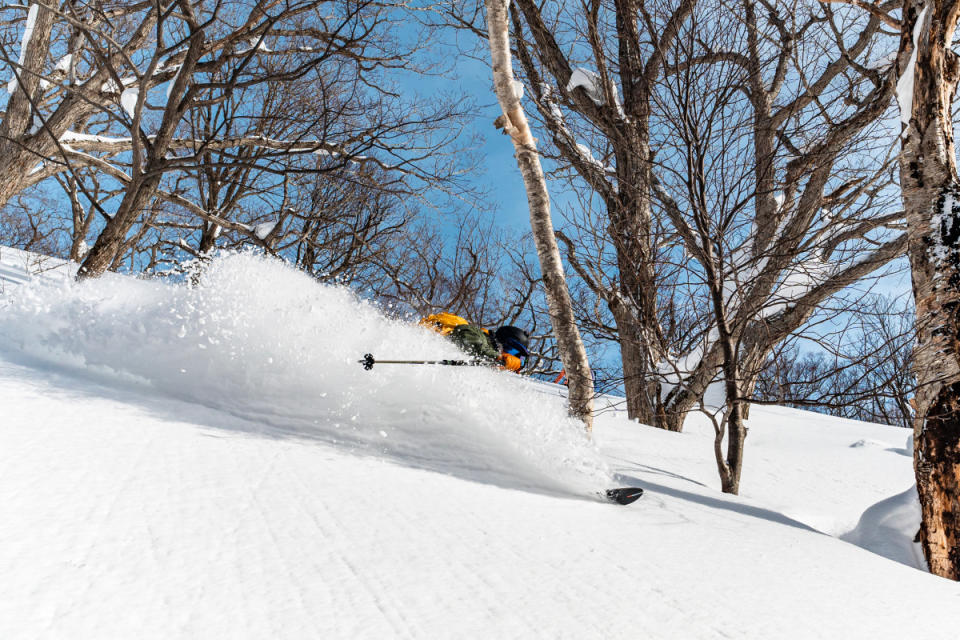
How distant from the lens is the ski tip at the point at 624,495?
222 centimetres

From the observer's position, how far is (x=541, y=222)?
3.78 m

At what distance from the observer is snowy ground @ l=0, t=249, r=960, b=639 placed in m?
1.09

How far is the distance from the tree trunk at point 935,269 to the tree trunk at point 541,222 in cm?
184

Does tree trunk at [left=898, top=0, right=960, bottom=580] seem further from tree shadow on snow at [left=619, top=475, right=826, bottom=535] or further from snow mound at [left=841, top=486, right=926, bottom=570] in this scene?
tree shadow on snow at [left=619, top=475, right=826, bottom=535]

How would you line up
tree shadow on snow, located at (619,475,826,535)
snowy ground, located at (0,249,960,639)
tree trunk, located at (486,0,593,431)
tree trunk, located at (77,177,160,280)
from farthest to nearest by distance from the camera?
tree trunk, located at (77,177,160,280) < tree trunk, located at (486,0,593,431) < tree shadow on snow, located at (619,475,826,535) < snowy ground, located at (0,249,960,639)

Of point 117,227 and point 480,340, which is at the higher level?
point 117,227

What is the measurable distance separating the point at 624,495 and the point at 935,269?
2.02 meters

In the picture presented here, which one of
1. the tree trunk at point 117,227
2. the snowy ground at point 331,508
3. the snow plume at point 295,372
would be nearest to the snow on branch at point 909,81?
the snowy ground at point 331,508

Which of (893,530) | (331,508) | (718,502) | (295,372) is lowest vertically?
(893,530)

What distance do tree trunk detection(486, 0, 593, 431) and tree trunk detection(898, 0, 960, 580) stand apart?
1836mm

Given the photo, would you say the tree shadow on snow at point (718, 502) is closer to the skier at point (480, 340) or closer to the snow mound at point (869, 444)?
the skier at point (480, 340)

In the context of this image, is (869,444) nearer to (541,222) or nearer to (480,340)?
(480,340)

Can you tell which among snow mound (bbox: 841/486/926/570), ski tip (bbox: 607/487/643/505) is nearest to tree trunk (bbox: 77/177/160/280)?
ski tip (bbox: 607/487/643/505)

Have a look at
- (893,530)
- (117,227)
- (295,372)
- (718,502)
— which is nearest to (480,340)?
(295,372)
